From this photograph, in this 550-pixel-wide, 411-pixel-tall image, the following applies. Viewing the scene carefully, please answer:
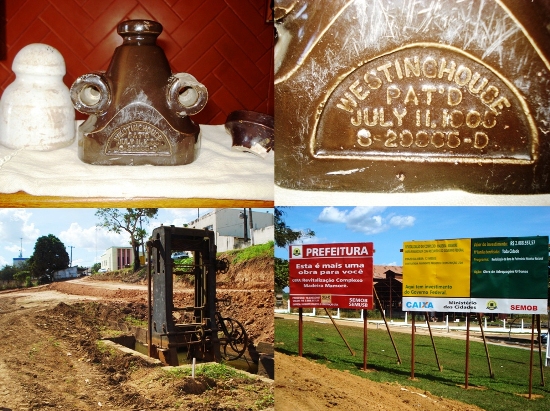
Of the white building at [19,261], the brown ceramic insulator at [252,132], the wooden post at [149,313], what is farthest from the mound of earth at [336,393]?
the white building at [19,261]

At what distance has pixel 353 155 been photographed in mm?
1683

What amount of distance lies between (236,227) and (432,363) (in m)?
0.68

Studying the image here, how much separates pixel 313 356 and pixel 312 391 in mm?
102

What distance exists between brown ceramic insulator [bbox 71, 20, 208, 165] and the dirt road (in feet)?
1.39

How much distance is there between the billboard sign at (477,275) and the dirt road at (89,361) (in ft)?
1.43

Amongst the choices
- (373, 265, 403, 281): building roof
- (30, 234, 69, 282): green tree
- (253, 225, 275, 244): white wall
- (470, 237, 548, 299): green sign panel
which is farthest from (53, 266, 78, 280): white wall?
(470, 237, 548, 299): green sign panel

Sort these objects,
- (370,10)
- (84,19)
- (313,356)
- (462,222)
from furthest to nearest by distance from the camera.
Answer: (84,19)
(313,356)
(462,222)
(370,10)

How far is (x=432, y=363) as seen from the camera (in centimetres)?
187

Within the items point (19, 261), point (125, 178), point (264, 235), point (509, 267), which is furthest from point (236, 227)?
point (509, 267)

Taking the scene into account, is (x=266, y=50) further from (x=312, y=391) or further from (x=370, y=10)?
(x=312, y=391)

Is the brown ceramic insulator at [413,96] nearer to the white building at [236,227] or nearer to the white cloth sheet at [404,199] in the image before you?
the white cloth sheet at [404,199]

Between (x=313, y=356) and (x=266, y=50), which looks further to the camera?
(x=266, y=50)

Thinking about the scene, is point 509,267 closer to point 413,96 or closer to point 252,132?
point 413,96

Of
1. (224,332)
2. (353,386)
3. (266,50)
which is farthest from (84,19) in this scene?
(353,386)
